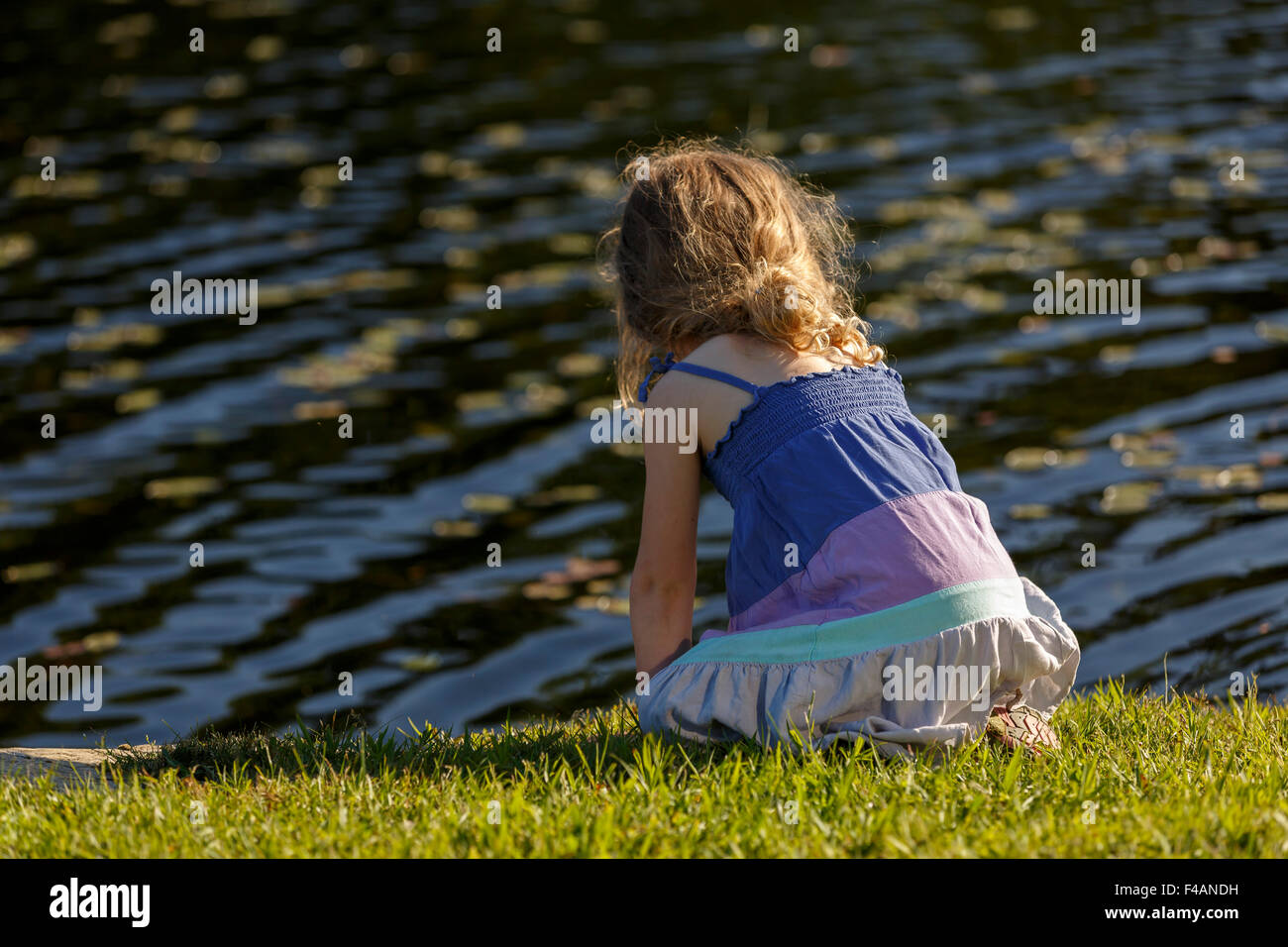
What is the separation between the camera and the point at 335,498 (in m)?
6.78

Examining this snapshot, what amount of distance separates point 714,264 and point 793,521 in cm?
69

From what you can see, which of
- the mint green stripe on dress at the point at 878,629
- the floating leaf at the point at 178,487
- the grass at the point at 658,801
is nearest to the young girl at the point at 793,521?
the mint green stripe on dress at the point at 878,629

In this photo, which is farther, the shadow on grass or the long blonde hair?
the long blonde hair

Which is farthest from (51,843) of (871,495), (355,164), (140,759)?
(355,164)

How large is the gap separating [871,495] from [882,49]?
11.6 meters

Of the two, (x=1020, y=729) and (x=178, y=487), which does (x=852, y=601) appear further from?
(x=178, y=487)

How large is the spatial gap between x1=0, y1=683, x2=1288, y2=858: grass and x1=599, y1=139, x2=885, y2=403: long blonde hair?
105 cm

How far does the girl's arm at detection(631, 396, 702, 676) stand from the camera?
12.0ft

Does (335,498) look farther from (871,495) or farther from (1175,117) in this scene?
(1175,117)

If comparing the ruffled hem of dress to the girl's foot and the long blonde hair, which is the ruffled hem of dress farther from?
the long blonde hair

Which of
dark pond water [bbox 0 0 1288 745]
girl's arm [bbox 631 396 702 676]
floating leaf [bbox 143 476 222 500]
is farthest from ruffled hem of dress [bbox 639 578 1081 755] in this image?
floating leaf [bbox 143 476 222 500]

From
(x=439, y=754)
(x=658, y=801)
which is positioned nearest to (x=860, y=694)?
(x=658, y=801)

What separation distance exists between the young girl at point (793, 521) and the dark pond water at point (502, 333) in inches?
70.1

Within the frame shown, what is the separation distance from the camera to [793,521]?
140 inches
